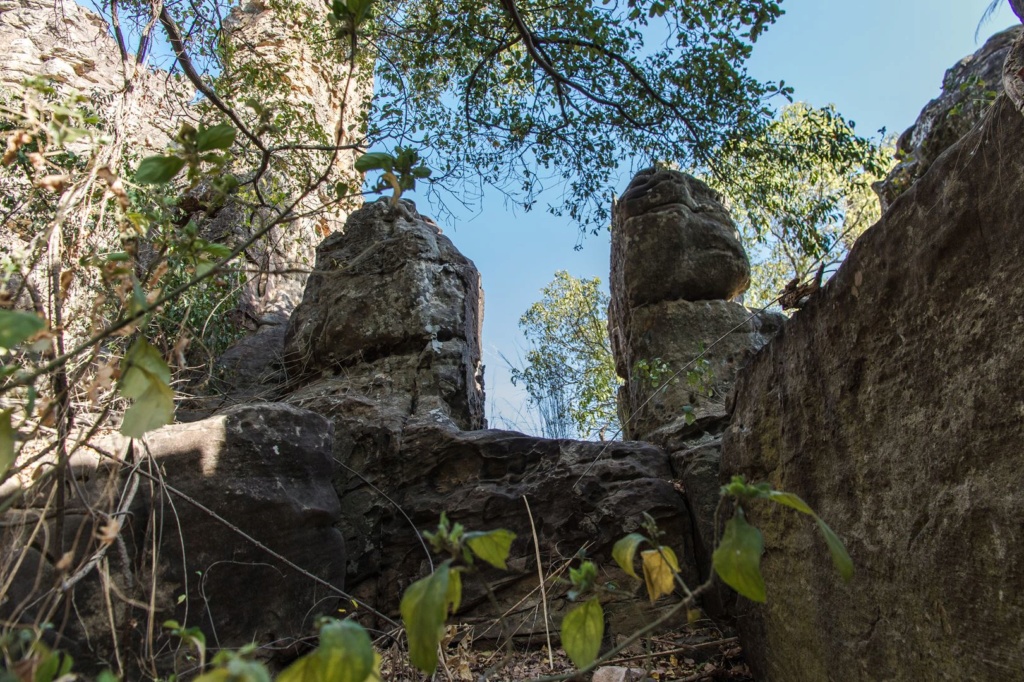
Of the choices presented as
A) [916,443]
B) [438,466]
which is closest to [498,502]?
[438,466]

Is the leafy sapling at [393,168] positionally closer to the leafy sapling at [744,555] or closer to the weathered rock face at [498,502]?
the leafy sapling at [744,555]

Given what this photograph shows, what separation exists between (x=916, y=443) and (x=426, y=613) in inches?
61.5

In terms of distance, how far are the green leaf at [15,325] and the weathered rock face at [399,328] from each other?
3178 millimetres

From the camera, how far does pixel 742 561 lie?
36.8 inches

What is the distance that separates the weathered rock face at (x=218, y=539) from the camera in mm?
2393

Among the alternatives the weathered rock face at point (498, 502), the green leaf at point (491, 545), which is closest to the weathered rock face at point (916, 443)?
the weathered rock face at point (498, 502)

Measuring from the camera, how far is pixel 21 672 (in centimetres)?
81

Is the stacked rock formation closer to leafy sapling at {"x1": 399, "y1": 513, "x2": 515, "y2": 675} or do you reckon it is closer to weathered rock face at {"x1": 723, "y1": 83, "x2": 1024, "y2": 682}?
weathered rock face at {"x1": 723, "y1": 83, "x2": 1024, "y2": 682}

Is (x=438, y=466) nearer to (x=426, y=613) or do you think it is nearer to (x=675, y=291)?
(x=675, y=291)

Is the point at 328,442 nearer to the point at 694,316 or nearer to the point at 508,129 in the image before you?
the point at 694,316

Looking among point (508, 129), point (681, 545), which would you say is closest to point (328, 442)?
point (681, 545)

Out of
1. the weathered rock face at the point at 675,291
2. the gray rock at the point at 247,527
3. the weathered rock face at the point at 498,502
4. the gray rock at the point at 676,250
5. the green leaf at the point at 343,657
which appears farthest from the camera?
the gray rock at the point at 676,250

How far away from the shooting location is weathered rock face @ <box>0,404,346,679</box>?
239 centimetres

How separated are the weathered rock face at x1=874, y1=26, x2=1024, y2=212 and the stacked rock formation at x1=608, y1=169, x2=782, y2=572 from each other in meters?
1.07
